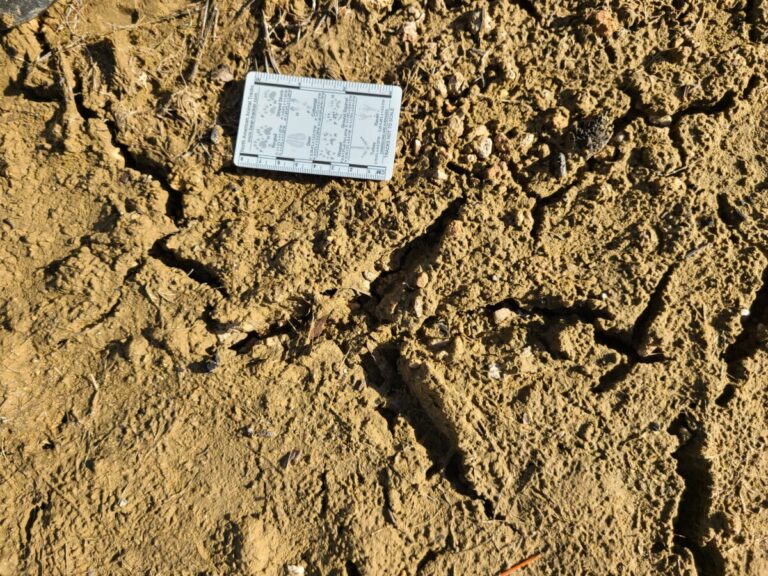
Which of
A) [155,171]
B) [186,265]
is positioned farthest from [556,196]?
[155,171]

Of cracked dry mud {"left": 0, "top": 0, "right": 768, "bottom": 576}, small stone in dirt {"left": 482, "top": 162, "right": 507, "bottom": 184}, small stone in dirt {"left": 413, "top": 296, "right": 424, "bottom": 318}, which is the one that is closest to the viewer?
cracked dry mud {"left": 0, "top": 0, "right": 768, "bottom": 576}

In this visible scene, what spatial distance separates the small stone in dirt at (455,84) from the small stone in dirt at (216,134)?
1.09m

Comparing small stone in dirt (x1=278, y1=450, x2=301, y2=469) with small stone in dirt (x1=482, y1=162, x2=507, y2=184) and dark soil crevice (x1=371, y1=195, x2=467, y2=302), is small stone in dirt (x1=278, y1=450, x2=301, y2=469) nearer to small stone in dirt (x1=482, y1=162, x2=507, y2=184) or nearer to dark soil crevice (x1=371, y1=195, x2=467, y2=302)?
dark soil crevice (x1=371, y1=195, x2=467, y2=302)

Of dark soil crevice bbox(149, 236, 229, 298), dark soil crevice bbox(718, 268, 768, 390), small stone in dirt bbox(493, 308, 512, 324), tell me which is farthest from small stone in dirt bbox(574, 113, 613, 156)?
dark soil crevice bbox(149, 236, 229, 298)

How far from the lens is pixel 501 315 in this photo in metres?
2.35

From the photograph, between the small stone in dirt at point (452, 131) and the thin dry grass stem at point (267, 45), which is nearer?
the small stone in dirt at point (452, 131)

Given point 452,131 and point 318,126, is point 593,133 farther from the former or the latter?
point 318,126

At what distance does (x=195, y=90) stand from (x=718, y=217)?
249 cm

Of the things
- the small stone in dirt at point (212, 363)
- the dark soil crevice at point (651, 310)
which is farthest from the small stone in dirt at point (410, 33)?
the small stone in dirt at point (212, 363)

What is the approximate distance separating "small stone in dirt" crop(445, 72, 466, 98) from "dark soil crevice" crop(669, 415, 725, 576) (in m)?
1.75

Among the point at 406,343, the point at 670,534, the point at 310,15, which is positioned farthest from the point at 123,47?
the point at 670,534

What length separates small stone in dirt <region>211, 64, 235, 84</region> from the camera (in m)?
2.54

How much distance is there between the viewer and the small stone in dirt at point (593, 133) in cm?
239

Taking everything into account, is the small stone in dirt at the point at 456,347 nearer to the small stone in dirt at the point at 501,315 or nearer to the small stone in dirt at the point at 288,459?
the small stone in dirt at the point at 501,315
